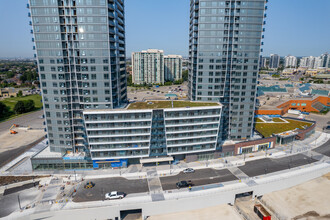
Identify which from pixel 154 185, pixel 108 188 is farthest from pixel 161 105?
pixel 108 188

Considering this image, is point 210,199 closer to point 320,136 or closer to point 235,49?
point 235,49

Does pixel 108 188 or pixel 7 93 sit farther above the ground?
pixel 7 93

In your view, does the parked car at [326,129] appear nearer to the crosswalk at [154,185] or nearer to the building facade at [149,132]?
the building facade at [149,132]

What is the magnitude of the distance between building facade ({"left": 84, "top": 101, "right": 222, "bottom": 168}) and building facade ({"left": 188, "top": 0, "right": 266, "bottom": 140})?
11.9 m

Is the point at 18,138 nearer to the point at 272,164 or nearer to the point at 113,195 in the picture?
the point at 113,195

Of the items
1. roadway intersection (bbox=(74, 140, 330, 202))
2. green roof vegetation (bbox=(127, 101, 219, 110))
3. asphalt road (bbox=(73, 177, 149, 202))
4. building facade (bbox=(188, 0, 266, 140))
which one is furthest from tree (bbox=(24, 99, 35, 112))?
building facade (bbox=(188, 0, 266, 140))

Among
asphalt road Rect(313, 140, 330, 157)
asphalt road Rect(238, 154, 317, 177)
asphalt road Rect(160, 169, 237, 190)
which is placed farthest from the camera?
asphalt road Rect(313, 140, 330, 157)

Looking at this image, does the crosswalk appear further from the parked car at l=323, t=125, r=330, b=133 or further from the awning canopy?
the parked car at l=323, t=125, r=330, b=133

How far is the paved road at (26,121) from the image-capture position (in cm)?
11812

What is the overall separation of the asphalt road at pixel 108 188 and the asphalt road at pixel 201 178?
655cm

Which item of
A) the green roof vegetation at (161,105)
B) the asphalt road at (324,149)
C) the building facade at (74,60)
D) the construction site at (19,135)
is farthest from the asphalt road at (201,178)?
the construction site at (19,135)

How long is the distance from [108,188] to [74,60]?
40231 millimetres

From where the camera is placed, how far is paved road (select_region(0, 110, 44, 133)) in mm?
118125

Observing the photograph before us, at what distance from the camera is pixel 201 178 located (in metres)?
64.6
